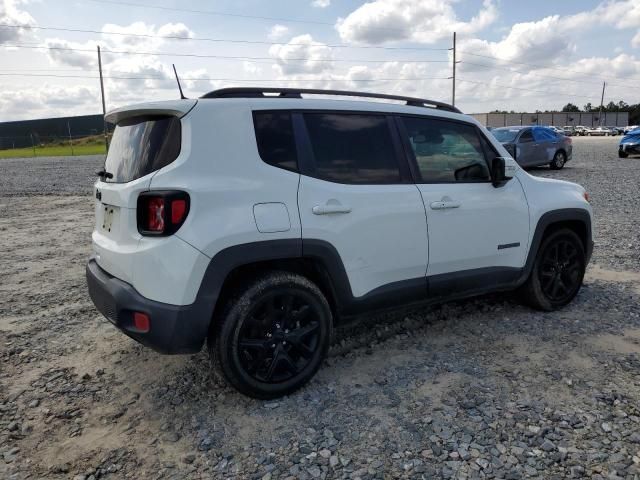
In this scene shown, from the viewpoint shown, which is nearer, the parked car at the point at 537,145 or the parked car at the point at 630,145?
the parked car at the point at 537,145

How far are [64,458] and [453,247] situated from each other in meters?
2.83

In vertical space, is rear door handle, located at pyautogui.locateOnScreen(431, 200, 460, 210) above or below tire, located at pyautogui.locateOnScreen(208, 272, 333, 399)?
above

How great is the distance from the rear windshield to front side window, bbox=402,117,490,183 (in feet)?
5.60

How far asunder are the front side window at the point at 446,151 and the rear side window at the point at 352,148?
0.83ft

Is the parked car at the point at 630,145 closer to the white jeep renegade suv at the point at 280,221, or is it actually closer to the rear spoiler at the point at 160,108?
the white jeep renegade suv at the point at 280,221

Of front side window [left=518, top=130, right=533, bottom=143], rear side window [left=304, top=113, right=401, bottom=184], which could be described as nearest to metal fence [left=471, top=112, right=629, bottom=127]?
front side window [left=518, top=130, right=533, bottom=143]

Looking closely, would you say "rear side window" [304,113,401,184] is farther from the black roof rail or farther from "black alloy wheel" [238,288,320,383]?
"black alloy wheel" [238,288,320,383]

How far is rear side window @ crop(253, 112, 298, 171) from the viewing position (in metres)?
3.07

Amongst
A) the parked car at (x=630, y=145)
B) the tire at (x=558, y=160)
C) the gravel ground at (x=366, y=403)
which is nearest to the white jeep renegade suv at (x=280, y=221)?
the gravel ground at (x=366, y=403)

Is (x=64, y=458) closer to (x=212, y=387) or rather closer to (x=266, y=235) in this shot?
(x=212, y=387)

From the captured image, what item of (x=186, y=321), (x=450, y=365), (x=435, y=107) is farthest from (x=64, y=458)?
(x=435, y=107)

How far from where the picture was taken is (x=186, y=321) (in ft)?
9.15

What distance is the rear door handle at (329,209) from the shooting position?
312 centimetres

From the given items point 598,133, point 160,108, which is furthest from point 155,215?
point 598,133
